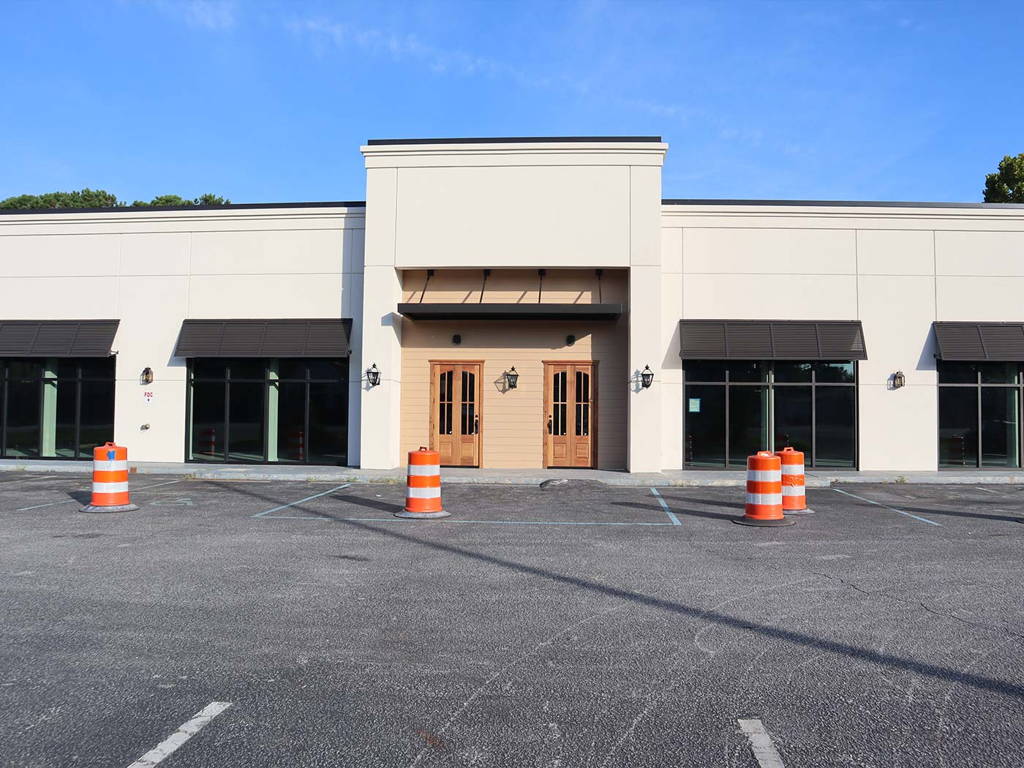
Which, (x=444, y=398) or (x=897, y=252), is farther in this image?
(x=444, y=398)

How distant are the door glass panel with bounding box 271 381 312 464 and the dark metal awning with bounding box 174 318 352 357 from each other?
3.41 ft

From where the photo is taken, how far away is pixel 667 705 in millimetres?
3975

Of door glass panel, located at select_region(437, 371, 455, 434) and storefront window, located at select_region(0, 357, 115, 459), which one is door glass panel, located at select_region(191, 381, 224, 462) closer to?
storefront window, located at select_region(0, 357, 115, 459)

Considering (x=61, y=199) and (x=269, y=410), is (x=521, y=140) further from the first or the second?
(x=61, y=199)

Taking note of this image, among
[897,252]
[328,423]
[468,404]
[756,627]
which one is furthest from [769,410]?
[756,627]

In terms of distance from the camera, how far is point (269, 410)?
59.6 ft

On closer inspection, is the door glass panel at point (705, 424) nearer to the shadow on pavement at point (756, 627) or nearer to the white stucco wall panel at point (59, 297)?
the shadow on pavement at point (756, 627)

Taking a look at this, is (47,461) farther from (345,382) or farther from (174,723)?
(174,723)

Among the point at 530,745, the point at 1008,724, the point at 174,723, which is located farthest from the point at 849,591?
the point at 174,723

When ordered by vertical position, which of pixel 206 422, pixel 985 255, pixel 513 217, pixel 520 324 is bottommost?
pixel 206 422

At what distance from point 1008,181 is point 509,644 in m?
39.9

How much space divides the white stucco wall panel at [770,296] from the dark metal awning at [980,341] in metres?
2.16

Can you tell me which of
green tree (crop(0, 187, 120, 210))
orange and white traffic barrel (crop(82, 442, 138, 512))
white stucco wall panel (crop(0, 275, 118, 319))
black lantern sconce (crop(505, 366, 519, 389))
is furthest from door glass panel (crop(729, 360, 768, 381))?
green tree (crop(0, 187, 120, 210))

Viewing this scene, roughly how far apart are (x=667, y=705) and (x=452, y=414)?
14429 millimetres
